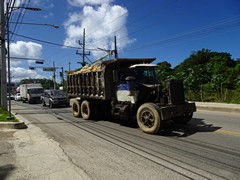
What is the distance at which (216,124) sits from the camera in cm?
1070

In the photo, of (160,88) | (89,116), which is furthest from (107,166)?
(89,116)

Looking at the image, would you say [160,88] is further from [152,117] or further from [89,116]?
[89,116]

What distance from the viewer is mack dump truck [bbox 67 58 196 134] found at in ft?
30.5

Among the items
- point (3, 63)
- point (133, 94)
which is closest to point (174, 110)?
point (133, 94)

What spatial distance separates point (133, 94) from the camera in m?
10.3

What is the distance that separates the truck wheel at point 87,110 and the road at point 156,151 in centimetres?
301

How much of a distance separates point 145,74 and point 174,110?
239 cm

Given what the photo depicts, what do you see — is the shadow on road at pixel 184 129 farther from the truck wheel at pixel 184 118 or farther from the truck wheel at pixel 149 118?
the truck wheel at pixel 149 118

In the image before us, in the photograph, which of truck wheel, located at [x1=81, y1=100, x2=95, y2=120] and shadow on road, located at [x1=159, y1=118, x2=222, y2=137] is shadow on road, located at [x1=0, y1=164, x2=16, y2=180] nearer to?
shadow on road, located at [x1=159, y1=118, x2=222, y2=137]

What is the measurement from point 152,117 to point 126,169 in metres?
3.83

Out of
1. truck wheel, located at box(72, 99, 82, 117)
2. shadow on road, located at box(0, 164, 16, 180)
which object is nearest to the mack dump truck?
truck wheel, located at box(72, 99, 82, 117)

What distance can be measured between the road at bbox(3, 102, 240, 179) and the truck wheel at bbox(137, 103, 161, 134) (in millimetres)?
271

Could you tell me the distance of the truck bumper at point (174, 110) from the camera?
8.79 meters

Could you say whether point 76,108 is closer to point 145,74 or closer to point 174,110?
point 145,74
